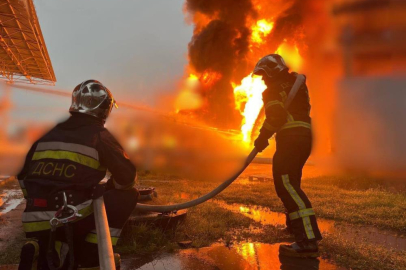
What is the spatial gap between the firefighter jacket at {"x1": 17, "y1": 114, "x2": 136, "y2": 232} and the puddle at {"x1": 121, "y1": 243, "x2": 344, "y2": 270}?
114 centimetres

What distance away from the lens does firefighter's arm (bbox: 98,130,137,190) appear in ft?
7.30

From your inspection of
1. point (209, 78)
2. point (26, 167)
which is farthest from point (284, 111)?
point (209, 78)

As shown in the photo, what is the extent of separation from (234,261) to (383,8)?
4.87 meters

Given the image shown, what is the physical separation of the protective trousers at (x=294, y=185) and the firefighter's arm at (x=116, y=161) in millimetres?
1910

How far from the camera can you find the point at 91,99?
7.87 ft

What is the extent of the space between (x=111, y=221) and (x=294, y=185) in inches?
83.5

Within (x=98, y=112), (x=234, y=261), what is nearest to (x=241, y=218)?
(x=234, y=261)

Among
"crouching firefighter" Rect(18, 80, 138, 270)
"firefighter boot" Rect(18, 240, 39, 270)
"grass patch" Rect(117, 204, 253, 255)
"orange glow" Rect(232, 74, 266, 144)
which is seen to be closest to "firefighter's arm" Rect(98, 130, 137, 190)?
"crouching firefighter" Rect(18, 80, 138, 270)

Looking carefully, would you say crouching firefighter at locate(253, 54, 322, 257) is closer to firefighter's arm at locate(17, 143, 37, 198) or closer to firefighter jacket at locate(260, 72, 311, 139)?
firefighter jacket at locate(260, 72, 311, 139)

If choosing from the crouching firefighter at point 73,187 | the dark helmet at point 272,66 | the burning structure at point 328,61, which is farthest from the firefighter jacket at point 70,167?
the burning structure at point 328,61

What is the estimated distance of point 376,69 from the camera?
5.77 meters

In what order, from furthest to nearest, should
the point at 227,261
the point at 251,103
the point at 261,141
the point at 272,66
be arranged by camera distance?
the point at 251,103 → the point at 272,66 → the point at 261,141 → the point at 227,261

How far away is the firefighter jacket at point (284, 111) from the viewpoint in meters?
3.59

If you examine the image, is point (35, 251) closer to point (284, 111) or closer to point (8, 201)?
point (284, 111)
